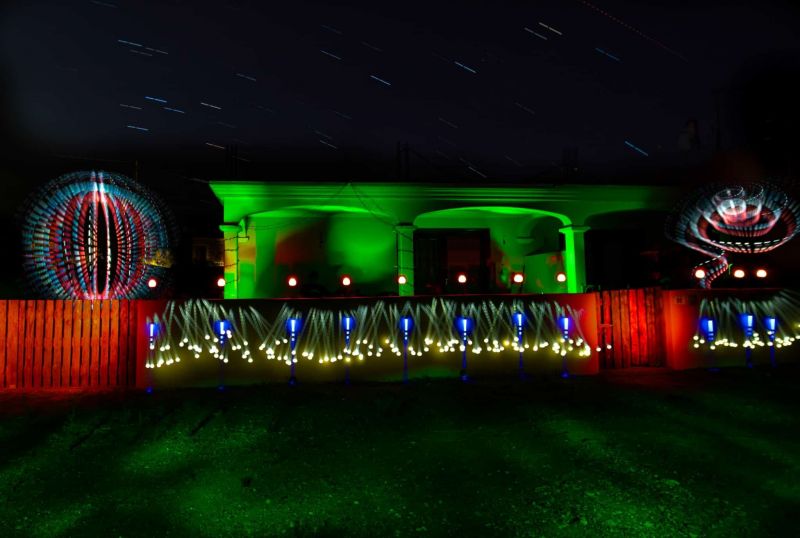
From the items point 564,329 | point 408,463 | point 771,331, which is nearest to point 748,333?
point 771,331

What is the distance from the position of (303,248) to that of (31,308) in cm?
695

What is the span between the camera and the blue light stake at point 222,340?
8.28 metres

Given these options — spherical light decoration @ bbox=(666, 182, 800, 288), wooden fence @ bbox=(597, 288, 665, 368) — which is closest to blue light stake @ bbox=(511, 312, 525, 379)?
wooden fence @ bbox=(597, 288, 665, 368)

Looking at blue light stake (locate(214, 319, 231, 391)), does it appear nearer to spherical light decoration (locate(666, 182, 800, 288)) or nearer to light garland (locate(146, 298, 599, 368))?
light garland (locate(146, 298, 599, 368))

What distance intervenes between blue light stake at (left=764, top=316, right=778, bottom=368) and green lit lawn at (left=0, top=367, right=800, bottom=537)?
5.90ft

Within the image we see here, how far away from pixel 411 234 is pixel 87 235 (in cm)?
699

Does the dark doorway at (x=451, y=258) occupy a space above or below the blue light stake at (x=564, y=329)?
above

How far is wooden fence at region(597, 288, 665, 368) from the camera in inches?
370

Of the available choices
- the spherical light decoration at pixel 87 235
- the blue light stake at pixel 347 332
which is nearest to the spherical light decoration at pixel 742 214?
the blue light stake at pixel 347 332

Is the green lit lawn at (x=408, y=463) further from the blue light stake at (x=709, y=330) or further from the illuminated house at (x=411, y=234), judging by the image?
the illuminated house at (x=411, y=234)

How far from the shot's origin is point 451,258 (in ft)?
49.8

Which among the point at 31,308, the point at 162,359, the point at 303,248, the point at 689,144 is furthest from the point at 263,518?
the point at 689,144

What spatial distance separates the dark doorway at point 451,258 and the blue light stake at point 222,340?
24.7 feet

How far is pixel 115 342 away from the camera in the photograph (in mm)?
8438
